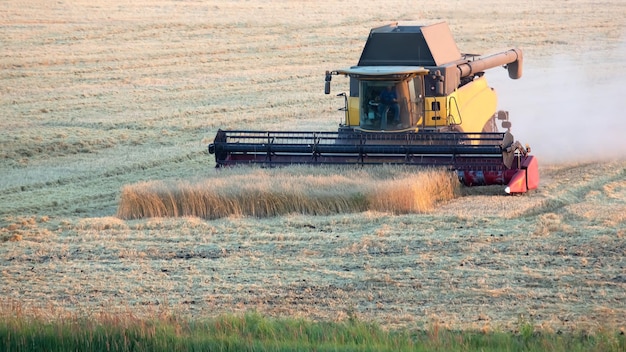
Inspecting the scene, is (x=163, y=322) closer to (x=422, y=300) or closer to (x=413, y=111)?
(x=422, y=300)

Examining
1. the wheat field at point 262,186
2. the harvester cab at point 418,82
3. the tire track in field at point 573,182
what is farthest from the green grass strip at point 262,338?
the harvester cab at point 418,82

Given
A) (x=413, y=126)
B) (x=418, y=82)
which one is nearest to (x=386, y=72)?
(x=418, y=82)

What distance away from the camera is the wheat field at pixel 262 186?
344 inches

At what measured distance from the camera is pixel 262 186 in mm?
12539

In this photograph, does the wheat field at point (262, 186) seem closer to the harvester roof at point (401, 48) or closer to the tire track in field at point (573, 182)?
the tire track in field at point (573, 182)

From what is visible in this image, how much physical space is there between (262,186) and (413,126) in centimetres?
293

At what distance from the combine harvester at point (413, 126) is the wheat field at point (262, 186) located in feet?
1.65

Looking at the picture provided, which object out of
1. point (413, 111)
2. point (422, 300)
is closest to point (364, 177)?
point (413, 111)

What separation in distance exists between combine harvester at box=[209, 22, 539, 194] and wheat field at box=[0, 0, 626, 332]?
1.65 feet

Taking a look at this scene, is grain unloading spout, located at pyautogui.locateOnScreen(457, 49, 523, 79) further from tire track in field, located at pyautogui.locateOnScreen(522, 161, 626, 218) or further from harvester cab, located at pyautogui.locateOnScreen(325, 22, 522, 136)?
tire track in field, located at pyautogui.locateOnScreen(522, 161, 626, 218)

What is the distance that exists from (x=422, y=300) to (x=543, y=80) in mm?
16315

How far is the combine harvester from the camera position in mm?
13539

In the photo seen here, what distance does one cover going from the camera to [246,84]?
23.8 meters

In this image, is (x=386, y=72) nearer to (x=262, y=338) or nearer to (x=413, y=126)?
(x=413, y=126)
